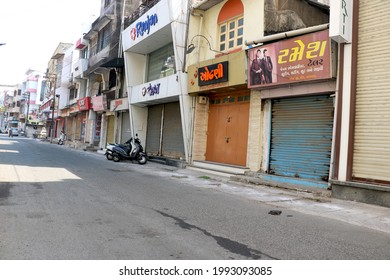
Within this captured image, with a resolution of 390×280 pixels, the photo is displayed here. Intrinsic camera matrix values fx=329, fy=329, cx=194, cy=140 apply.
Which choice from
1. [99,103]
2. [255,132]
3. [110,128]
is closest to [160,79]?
[255,132]

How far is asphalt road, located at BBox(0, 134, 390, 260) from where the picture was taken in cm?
409

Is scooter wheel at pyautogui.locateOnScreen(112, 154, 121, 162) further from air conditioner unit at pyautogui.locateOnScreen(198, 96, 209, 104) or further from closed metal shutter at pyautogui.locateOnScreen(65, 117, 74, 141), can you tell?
closed metal shutter at pyautogui.locateOnScreen(65, 117, 74, 141)

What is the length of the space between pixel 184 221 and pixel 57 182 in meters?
5.13

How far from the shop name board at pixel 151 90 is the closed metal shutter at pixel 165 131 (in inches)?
46.1

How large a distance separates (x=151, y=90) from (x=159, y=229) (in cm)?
1435

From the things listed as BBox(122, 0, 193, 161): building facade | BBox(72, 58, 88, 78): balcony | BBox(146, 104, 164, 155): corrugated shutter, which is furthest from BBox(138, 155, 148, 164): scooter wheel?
BBox(72, 58, 88, 78): balcony

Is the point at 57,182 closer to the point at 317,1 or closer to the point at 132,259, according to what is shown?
the point at 132,259

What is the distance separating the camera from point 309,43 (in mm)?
9930

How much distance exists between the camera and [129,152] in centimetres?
1808

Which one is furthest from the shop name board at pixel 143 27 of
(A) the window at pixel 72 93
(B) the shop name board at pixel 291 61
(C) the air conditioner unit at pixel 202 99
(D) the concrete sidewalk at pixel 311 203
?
(A) the window at pixel 72 93

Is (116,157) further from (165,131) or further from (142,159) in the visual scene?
(165,131)

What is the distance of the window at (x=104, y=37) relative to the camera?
29.2 metres

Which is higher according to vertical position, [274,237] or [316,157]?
[316,157]
